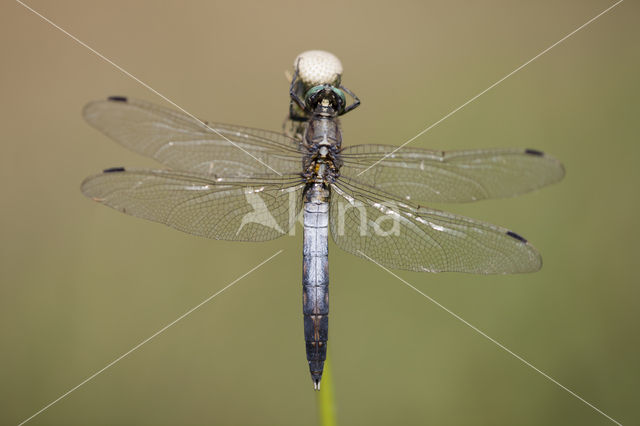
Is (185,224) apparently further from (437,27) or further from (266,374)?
(437,27)

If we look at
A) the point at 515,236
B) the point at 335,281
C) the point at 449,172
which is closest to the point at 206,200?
the point at 449,172

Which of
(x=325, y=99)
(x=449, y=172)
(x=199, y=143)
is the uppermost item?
(x=325, y=99)

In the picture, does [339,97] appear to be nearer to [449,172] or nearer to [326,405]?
[449,172]

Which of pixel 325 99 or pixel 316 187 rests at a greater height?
pixel 325 99

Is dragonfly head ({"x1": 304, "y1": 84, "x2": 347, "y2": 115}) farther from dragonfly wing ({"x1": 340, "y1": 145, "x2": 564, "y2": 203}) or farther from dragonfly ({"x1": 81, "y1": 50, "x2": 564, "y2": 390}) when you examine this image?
dragonfly wing ({"x1": 340, "y1": 145, "x2": 564, "y2": 203})

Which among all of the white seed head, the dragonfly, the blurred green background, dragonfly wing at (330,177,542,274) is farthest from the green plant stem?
the white seed head

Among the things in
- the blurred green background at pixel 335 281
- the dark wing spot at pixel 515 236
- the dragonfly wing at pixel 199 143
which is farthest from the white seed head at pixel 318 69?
the blurred green background at pixel 335 281
